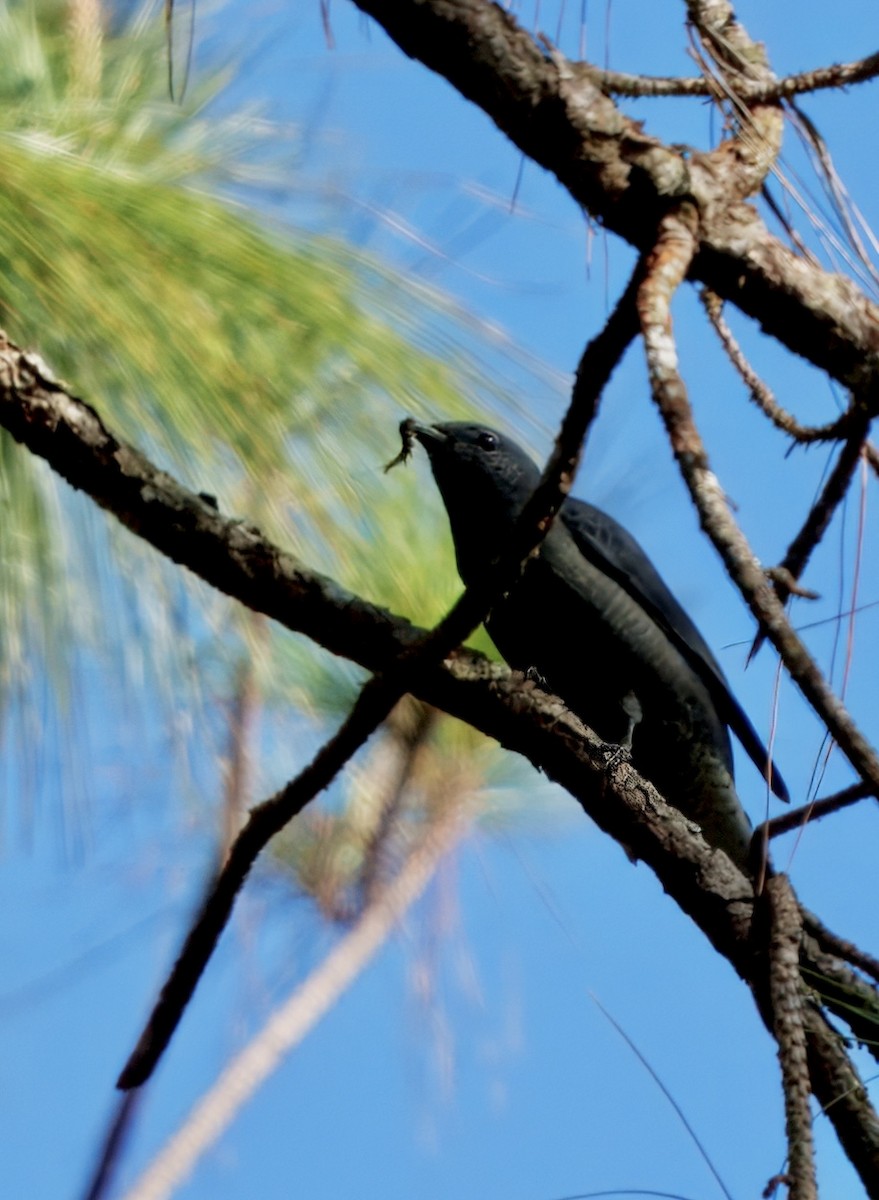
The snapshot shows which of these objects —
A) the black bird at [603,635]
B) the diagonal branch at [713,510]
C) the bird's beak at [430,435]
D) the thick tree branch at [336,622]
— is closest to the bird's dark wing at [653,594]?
the black bird at [603,635]

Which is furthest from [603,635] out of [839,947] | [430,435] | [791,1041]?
[791,1041]

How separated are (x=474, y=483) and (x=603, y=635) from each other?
1.25 feet

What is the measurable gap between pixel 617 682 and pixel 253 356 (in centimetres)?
94

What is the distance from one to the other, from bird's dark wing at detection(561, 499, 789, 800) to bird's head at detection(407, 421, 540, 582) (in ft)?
0.66

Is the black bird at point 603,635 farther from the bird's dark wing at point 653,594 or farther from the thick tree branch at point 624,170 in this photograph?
the thick tree branch at point 624,170

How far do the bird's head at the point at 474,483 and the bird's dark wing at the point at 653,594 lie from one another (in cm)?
20

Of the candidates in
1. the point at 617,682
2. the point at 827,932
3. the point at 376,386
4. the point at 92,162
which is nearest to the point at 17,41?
the point at 92,162

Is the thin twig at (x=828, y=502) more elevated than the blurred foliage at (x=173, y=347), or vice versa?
the blurred foliage at (x=173, y=347)

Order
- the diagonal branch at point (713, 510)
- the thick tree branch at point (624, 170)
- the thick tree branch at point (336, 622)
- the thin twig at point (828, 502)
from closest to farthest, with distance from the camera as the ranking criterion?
the diagonal branch at point (713, 510)
the thin twig at point (828, 502)
the thick tree branch at point (624, 170)
the thick tree branch at point (336, 622)

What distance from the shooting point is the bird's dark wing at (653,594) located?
299cm

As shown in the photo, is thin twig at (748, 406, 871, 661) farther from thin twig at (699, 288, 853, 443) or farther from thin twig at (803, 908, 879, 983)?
thin twig at (803, 908, 879, 983)

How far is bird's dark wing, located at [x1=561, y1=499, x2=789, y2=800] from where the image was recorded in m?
2.99

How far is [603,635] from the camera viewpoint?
2.86 meters

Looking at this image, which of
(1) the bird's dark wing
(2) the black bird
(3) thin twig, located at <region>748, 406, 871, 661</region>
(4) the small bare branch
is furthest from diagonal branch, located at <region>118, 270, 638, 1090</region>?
(1) the bird's dark wing
